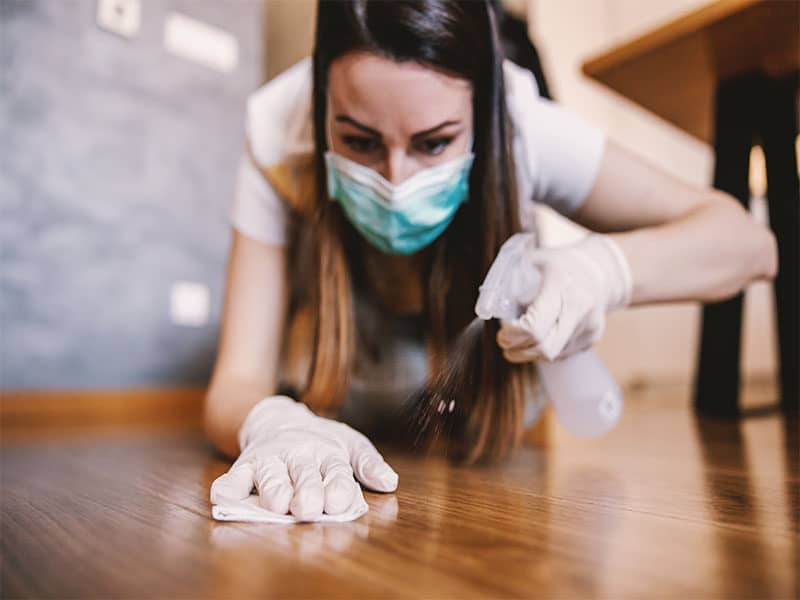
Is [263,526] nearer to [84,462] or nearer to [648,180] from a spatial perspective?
[84,462]

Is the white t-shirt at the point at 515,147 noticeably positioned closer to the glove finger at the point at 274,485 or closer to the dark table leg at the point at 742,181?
the glove finger at the point at 274,485

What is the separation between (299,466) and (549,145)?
20.0 inches

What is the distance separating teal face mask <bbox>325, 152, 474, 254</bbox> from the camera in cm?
65

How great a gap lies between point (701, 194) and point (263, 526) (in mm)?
688

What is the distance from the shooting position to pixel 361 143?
25.7 inches

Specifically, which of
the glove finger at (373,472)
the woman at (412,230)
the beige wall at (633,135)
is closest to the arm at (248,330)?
the woman at (412,230)

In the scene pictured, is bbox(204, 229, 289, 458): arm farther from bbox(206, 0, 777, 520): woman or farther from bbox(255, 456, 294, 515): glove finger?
bbox(255, 456, 294, 515): glove finger

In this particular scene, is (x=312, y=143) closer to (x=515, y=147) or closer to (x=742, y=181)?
(x=515, y=147)

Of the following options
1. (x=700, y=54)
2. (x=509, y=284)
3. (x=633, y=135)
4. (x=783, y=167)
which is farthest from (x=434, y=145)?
(x=633, y=135)

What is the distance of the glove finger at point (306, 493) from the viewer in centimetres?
41

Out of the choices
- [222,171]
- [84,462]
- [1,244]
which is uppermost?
[222,171]

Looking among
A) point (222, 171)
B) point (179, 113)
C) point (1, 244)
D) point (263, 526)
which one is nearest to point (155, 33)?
point (179, 113)

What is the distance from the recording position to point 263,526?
1.33ft

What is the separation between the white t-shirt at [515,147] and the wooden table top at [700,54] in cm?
37
